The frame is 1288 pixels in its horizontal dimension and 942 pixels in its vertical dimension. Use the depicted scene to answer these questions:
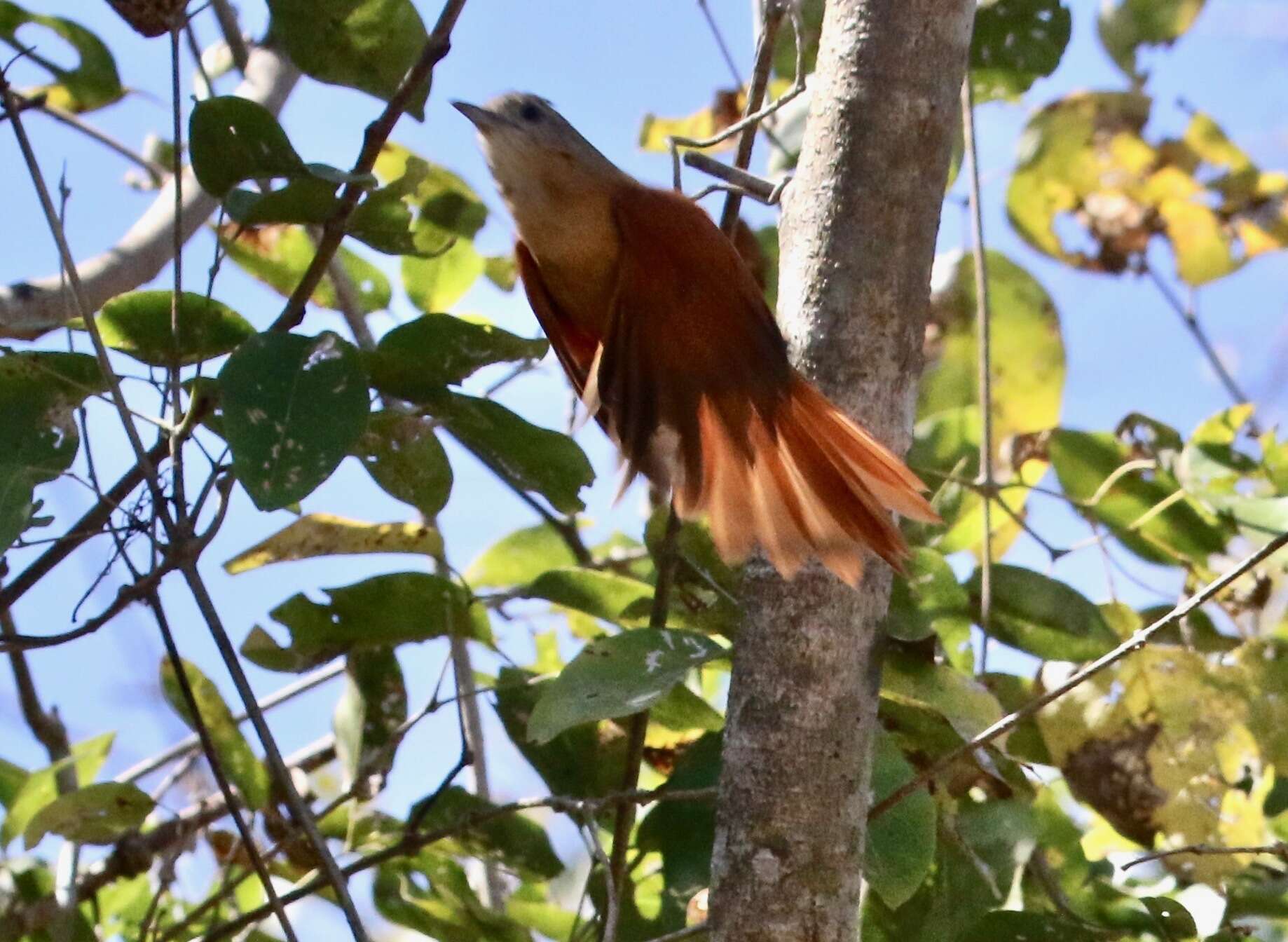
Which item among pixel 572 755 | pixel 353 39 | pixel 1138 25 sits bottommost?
pixel 572 755

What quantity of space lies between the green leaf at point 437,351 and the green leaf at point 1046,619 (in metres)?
0.62

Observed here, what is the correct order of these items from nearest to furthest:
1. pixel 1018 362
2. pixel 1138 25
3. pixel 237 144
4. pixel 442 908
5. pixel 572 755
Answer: pixel 237 144, pixel 442 908, pixel 572 755, pixel 1018 362, pixel 1138 25

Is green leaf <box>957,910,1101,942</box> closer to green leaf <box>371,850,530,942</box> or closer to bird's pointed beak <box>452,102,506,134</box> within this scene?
green leaf <box>371,850,530,942</box>

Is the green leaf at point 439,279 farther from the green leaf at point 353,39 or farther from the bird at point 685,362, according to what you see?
the green leaf at point 353,39

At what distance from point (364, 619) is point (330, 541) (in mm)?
95

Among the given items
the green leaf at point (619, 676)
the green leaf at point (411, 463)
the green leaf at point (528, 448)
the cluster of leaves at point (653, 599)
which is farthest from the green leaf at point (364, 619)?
the green leaf at point (619, 676)

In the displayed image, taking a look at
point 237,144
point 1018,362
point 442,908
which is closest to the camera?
point 237,144

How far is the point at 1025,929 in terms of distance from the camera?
130cm

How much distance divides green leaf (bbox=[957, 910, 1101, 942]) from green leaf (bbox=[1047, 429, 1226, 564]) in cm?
55

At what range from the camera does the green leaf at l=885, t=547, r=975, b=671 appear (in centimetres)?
142

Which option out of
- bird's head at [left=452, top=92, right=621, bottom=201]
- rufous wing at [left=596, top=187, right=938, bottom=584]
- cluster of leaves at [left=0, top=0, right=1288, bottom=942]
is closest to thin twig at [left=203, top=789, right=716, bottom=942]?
cluster of leaves at [left=0, top=0, right=1288, bottom=942]

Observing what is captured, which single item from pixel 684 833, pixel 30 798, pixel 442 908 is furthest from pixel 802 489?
pixel 30 798

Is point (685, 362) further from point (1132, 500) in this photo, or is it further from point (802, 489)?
point (1132, 500)

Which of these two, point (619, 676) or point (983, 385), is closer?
point (619, 676)
